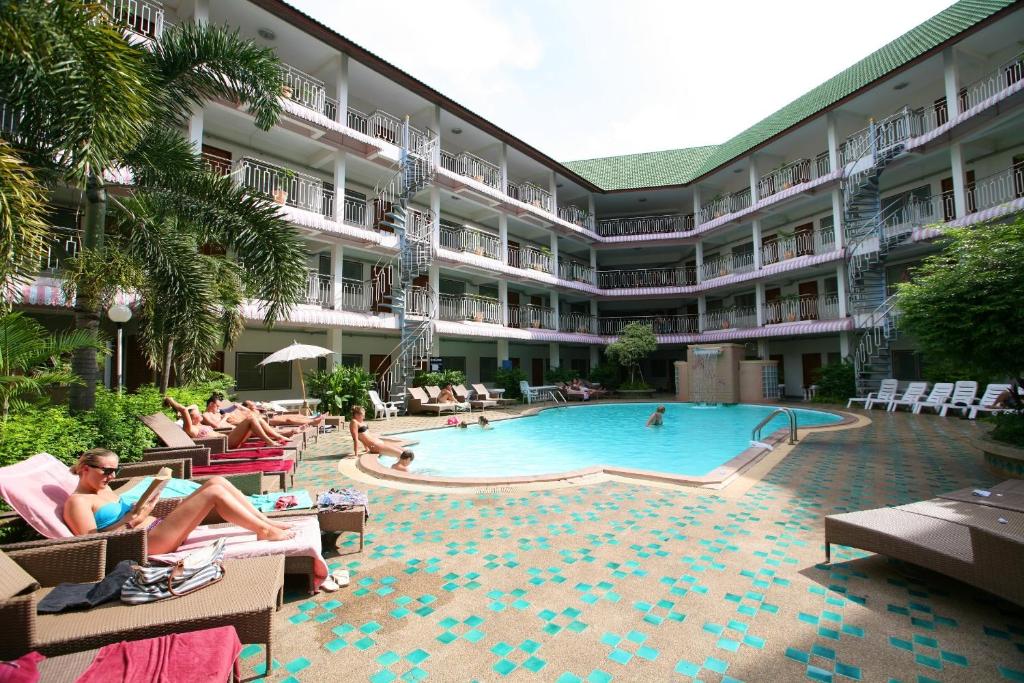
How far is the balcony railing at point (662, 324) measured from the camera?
25973 millimetres

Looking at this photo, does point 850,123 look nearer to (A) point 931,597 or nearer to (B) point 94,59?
(A) point 931,597

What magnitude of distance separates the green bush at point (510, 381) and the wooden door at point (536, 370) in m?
6.69

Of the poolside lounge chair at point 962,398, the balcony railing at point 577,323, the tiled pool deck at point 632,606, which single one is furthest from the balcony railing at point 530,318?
the tiled pool deck at point 632,606

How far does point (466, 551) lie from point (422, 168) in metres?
16.3

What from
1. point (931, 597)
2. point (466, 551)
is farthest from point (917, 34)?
point (466, 551)

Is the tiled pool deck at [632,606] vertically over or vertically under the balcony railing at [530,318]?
under

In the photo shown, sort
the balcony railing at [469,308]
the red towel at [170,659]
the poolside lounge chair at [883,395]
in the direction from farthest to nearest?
the balcony railing at [469,308]
the poolside lounge chair at [883,395]
the red towel at [170,659]

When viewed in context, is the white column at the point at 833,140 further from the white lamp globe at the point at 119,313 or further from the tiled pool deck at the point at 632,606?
the white lamp globe at the point at 119,313

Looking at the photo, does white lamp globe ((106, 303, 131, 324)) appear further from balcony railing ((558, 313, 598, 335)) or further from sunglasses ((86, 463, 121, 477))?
balcony railing ((558, 313, 598, 335))

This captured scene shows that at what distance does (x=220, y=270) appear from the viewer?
34.4 feet

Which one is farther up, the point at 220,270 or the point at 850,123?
the point at 850,123

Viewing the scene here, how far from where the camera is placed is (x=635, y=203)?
96.7 feet

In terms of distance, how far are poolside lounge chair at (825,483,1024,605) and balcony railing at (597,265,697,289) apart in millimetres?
23687

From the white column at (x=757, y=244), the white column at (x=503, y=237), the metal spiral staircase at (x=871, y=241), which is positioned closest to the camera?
the metal spiral staircase at (x=871, y=241)
